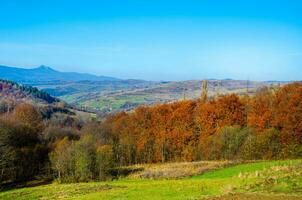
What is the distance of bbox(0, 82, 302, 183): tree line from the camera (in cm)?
7212

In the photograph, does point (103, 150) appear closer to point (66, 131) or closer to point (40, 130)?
point (40, 130)

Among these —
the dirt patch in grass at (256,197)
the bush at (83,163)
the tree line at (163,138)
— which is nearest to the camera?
the dirt patch in grass at (256,197)

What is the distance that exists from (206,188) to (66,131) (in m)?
86.9

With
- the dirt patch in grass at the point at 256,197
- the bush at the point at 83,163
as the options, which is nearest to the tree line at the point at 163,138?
the bush at the point at 83,163

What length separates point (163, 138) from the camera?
323 ft

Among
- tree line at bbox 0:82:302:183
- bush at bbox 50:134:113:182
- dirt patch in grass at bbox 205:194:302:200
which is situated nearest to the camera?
dirt patch in grass at bbox 205:194:302:200

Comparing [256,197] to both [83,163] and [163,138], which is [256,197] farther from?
[163,138]

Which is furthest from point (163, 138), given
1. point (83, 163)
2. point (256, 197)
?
point (256, 197)

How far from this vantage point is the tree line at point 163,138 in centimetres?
7212

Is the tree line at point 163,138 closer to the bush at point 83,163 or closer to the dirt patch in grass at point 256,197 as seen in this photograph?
the bush at point 83,163

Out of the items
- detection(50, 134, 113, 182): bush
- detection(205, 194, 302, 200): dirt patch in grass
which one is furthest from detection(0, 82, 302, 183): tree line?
detection(205, 194, 302, 200): dirt patch in grass

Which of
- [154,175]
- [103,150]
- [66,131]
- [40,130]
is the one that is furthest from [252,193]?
[66,131]

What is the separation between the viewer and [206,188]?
34.6 meters

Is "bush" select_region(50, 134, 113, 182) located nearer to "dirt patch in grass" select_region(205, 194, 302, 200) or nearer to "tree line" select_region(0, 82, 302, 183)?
"tree line" select_region(0, 82, 302, 183)
